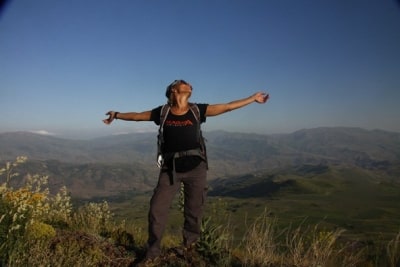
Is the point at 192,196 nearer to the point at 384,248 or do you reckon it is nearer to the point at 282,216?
the point at 384,248

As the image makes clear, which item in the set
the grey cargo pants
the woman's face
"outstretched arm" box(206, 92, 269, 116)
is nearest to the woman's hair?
the woman's face

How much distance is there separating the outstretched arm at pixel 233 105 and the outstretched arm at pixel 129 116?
101cm

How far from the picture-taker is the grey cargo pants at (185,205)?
5.84 metres

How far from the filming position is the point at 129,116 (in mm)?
6418

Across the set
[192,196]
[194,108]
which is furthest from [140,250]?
[194,108]

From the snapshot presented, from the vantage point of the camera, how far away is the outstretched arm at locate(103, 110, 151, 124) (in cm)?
623

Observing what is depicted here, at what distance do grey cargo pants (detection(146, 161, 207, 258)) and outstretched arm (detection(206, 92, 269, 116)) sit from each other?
876 millimetres

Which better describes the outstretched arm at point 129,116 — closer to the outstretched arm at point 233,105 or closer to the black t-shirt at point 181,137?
the black t-shirt at point 181,137

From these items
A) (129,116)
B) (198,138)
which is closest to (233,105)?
(198,138)

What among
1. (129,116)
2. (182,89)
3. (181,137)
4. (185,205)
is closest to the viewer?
(181,137)

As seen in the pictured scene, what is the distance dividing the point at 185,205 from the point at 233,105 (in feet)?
6.03

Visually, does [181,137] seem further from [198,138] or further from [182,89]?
[182,89]

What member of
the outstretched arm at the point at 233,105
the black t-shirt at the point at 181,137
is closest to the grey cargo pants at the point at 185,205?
the black t-shirt at the point at 181,137

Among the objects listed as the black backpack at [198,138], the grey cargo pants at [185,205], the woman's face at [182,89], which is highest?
the woman's face at [182,89]
